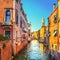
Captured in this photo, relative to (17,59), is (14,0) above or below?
above

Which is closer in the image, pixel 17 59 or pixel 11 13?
pixel 17 59

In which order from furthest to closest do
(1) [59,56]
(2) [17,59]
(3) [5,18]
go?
(3) [5,18], (2) [17,59], (1) [59,56]

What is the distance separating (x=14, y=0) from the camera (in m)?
30.2

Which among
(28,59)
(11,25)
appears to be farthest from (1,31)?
(28,59)

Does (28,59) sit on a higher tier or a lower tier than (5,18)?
lower

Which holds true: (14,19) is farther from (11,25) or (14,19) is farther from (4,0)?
(4,0)

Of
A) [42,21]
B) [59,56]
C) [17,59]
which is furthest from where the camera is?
[42,21]

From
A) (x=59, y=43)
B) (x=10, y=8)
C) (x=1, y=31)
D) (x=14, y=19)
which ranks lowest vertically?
(x=59, y=43)

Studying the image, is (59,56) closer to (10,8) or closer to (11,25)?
(11,25)

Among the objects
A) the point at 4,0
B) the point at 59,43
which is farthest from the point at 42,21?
the point at 59,43

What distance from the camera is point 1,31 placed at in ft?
96.3

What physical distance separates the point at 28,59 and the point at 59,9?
34.0ft

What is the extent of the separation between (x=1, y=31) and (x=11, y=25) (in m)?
1.92

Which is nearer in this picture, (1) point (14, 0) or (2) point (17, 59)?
(2) point (17, 59)
